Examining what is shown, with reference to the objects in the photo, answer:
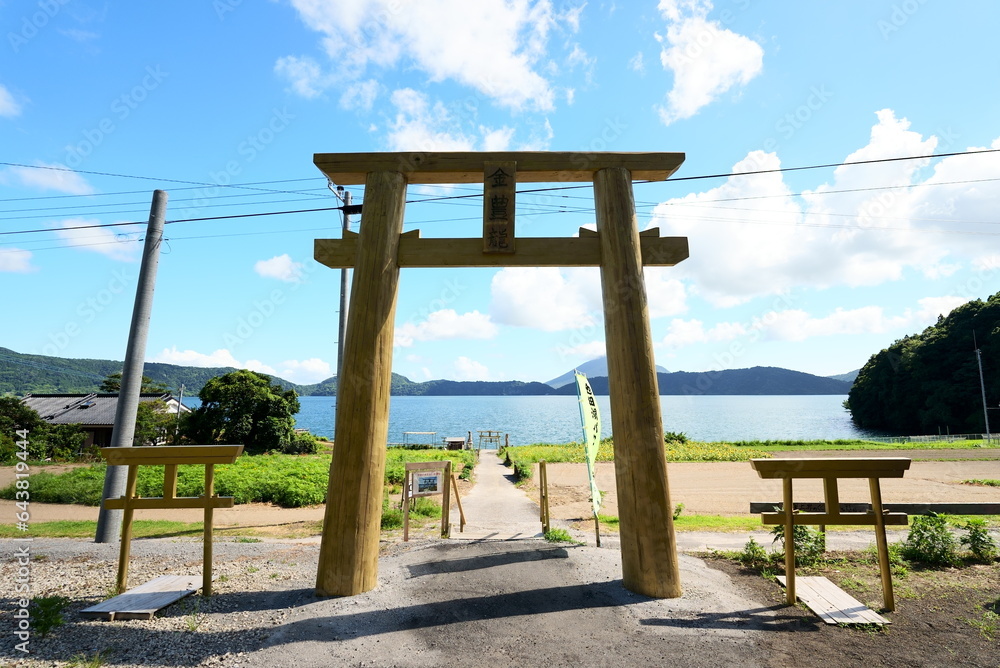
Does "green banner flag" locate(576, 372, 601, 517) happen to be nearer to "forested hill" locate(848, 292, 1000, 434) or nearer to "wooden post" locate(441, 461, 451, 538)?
"wooden post" locate(441, 461, 451, 538)

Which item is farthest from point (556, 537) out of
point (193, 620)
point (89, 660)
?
point (89, 660)

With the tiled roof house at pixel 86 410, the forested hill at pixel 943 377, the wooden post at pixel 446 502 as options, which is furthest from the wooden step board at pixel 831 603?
the forested hill at pixel 943 377

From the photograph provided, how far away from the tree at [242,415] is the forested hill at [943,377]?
55591mm

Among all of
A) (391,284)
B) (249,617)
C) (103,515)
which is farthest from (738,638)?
(103,515)

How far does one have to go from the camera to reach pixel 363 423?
5066 millimetres

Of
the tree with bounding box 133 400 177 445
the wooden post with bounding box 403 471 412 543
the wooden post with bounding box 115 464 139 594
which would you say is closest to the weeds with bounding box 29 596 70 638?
the wooden post with bounding box 115 464 139 594

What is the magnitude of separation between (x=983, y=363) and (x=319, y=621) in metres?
59.5

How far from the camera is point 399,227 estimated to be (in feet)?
18.6

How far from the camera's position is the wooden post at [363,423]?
4.91m

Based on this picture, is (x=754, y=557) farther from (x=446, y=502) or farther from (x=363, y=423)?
(x=363, y=423)

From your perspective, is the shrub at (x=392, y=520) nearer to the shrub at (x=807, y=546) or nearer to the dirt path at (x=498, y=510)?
the dirt path at (x=498, y=510)

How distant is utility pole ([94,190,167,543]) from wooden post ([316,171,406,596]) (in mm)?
5333

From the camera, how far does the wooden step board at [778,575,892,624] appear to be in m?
4.31

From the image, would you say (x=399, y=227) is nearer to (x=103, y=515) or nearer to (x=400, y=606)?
(x=400, y=606)
